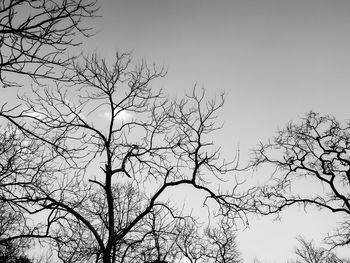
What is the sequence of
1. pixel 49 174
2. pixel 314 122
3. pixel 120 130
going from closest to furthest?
pixel 49 174 < pixel 120 130 < pixel 314 122

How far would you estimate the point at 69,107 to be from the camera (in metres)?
7.75

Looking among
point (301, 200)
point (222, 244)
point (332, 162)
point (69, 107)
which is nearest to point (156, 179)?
point (69, 107)

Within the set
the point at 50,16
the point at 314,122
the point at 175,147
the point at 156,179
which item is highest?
the point at 314,122

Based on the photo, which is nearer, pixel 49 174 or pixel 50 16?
pixel 50 16

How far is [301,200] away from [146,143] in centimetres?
733

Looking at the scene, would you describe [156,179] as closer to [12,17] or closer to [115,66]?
[115,66]

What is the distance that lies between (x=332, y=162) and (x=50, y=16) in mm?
12030

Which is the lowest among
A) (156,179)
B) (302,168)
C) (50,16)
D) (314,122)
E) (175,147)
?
(50,16)

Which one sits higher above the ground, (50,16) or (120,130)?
(120,130)

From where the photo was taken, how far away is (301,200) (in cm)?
1180

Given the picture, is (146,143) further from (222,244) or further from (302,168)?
(222,244)

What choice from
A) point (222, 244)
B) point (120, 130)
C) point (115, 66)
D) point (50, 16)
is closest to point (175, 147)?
point (120, 130)

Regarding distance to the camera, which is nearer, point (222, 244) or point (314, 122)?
point (314, 122)

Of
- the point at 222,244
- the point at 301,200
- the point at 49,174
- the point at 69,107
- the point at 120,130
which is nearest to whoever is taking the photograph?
the point at 49,174
